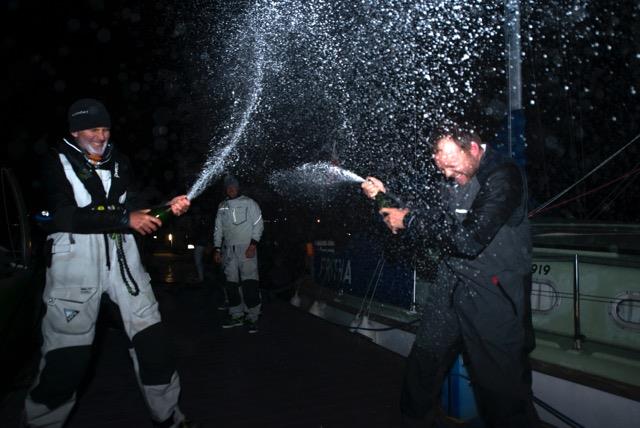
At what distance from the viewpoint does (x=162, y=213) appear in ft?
9.95

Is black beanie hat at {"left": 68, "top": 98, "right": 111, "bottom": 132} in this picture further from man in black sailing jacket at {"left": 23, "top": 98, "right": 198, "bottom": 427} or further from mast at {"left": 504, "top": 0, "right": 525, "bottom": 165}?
mast at {"left": 504, "top": 0, "right": 525, "bottom": 165}

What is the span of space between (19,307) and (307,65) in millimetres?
8275

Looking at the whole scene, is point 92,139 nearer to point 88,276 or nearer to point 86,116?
point 86,116

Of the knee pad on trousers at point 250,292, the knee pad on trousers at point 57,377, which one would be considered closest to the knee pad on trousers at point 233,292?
the knee pad on trousers at point 250,292

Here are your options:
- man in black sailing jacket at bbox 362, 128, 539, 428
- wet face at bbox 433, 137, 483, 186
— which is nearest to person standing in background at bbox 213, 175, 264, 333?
man in black sailing jacket at bbox 362, 128, 539, 428

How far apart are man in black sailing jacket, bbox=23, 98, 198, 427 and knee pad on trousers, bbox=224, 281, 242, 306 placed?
363 centimetres

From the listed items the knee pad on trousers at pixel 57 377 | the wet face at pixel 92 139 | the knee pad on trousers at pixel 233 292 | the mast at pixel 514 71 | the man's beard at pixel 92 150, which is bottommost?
the knee pad on trousers at pixel 233 292

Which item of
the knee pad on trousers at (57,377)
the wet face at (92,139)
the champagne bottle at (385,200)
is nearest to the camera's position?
the knee pad on trousers at (57,377)

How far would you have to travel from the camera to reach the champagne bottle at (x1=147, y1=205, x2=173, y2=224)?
9.86 ft

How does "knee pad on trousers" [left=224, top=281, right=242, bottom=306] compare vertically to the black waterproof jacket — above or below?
below

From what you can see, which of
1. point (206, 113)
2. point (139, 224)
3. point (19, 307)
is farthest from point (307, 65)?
point (139, 224)

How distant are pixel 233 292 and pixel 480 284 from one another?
4.75m

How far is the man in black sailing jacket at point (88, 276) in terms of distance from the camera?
280cm

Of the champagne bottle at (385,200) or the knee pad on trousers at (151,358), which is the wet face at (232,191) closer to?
the knee pad on trousers at (151,358)
